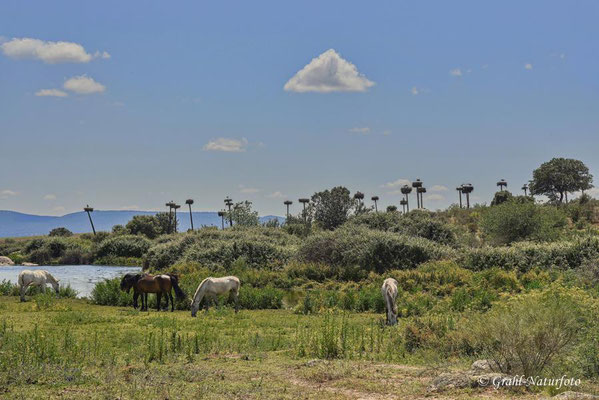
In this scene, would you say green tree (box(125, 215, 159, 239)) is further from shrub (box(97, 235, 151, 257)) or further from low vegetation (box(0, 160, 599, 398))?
low vegetation (box(0, 160, 599, 398))

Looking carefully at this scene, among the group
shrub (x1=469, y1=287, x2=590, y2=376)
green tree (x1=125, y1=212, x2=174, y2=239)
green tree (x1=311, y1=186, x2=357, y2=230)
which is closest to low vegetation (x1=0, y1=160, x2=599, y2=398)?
shrub (x1=469, y1=287, x2=590, y2=376)

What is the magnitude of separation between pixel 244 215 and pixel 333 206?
15347 millimetres

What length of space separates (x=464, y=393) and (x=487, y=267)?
75.2 ft

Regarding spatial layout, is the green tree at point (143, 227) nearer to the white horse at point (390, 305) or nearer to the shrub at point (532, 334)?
the white horse at point (390, 305)

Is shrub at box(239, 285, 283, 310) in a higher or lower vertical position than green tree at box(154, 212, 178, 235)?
lower

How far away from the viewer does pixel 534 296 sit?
1044 cm

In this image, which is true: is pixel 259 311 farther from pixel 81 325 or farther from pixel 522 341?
pixel 522 341

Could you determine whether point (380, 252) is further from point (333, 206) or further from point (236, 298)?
point (333, 206)

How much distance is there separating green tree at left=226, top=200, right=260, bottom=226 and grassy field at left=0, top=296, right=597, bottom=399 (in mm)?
55304

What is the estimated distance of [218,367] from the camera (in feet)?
36.7

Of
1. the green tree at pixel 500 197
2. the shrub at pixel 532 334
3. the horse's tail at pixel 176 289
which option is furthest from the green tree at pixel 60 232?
the shrub at pixel 532 334

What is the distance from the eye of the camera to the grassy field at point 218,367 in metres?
9.23

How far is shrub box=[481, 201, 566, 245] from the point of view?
3688 cm

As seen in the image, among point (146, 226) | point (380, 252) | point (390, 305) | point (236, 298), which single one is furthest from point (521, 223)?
point (146, 226)
